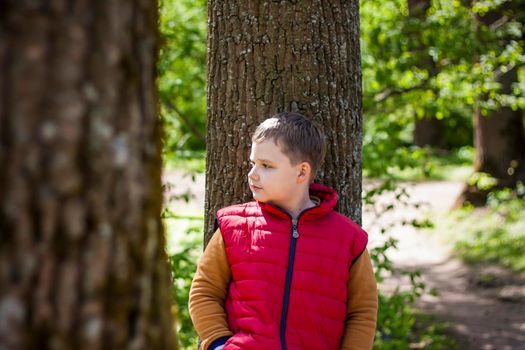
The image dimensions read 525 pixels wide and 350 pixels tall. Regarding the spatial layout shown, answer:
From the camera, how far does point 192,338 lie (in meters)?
4.68

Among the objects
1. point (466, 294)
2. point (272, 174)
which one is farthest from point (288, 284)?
point (466, 294)

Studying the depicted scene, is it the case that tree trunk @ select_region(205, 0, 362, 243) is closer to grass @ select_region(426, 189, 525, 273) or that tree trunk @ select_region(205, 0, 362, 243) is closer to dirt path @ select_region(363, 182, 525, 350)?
dirt path @ select_region(363, 182, 525, 350)

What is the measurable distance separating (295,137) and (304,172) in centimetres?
16

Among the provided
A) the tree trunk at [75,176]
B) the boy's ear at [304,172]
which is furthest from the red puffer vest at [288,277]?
the tree trunk at [75,176]

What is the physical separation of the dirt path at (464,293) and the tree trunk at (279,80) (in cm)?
183

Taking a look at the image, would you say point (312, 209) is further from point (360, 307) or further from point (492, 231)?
point (492, 231)

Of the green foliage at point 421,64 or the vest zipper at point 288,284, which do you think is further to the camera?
the green foliage at point 421,64

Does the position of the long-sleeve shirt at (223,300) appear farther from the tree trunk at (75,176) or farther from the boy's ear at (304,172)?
the tree trunk at (75,176)

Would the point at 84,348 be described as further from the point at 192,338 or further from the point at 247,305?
the point at 192,338

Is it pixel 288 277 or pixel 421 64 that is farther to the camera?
pixel 421 64

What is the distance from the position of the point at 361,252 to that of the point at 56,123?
1.72m

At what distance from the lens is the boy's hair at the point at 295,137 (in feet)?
9.02

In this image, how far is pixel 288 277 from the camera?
105 inches

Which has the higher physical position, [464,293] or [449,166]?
[449,166]
